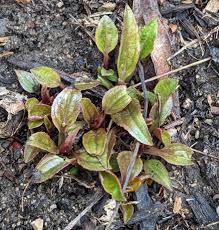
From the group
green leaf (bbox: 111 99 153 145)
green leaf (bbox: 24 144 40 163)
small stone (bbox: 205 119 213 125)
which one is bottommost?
small stone (bbox: 205 119 213 125)

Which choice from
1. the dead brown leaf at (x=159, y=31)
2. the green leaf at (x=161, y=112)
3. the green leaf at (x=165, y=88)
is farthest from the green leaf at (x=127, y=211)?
the dead brown leaf at (x=159, y=31)

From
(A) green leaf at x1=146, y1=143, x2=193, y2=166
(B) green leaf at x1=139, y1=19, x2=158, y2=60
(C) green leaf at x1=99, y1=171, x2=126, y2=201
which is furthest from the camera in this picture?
(B) green leaf at x1=139, y1=19, x2=158, y2=60

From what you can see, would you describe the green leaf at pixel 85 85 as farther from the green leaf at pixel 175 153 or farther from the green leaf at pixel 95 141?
the green leaf at pixel 175 153

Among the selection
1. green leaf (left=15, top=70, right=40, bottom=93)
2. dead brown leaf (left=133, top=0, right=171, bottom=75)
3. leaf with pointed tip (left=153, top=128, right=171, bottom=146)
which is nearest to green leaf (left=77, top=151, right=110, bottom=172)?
leaf with pointed tip (left=153, top=128, right=171, bottom=146)

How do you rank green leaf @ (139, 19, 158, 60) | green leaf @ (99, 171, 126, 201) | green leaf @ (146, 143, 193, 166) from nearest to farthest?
green leaf @ (99, 171, 126, 201) < green leaf @ (146, 143, 193, 166) < green leaf @ (139, 19, 158, 60)

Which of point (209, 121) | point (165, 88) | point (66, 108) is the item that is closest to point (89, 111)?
point (66, 108)

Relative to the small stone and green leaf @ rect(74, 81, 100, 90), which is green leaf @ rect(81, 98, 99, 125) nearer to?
green leaf @ rect(74, 81, 100, 90)

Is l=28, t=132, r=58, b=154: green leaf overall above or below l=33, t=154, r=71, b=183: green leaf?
above
